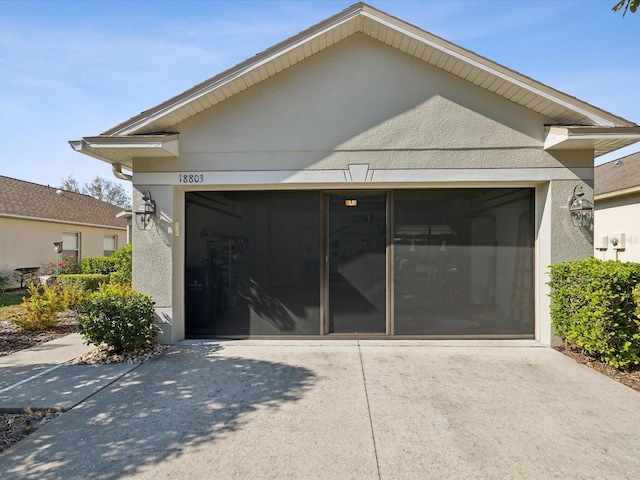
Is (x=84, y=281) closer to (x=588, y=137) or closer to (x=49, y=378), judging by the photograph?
(x=49, y=378)

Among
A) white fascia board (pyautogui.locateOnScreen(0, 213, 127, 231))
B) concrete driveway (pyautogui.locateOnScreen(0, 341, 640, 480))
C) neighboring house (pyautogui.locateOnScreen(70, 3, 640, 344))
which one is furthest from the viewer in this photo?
white fascia board (pyautogui.locateOnScreen(0, 213, 127, 231))

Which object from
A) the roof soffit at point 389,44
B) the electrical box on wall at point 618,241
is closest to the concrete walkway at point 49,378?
the roof soffit at point 389,44

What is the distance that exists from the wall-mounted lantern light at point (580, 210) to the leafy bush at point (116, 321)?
732cm

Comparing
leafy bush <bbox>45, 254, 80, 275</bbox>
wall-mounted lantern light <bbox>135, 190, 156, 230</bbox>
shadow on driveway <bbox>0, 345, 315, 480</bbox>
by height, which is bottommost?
shadow on driveway <bbox>0, 345, 315, 480</bbox>

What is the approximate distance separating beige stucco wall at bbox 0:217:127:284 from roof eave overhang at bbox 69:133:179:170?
10987 millimetres

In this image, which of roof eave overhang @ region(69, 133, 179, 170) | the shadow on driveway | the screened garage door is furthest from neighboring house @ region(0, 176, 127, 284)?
the shadow on driveway

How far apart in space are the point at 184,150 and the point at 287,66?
2.34 metres

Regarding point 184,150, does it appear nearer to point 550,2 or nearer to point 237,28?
point 237,28

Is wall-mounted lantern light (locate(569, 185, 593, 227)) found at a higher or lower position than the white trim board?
lower

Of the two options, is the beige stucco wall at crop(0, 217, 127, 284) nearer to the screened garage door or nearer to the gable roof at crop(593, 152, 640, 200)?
the screened garage door

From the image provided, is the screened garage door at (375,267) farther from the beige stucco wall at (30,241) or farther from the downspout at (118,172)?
the beige stucco wall at (30,241)

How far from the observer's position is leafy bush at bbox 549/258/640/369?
4676 mm

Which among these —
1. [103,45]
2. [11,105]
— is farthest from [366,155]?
[11,105]

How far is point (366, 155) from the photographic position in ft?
19.7
